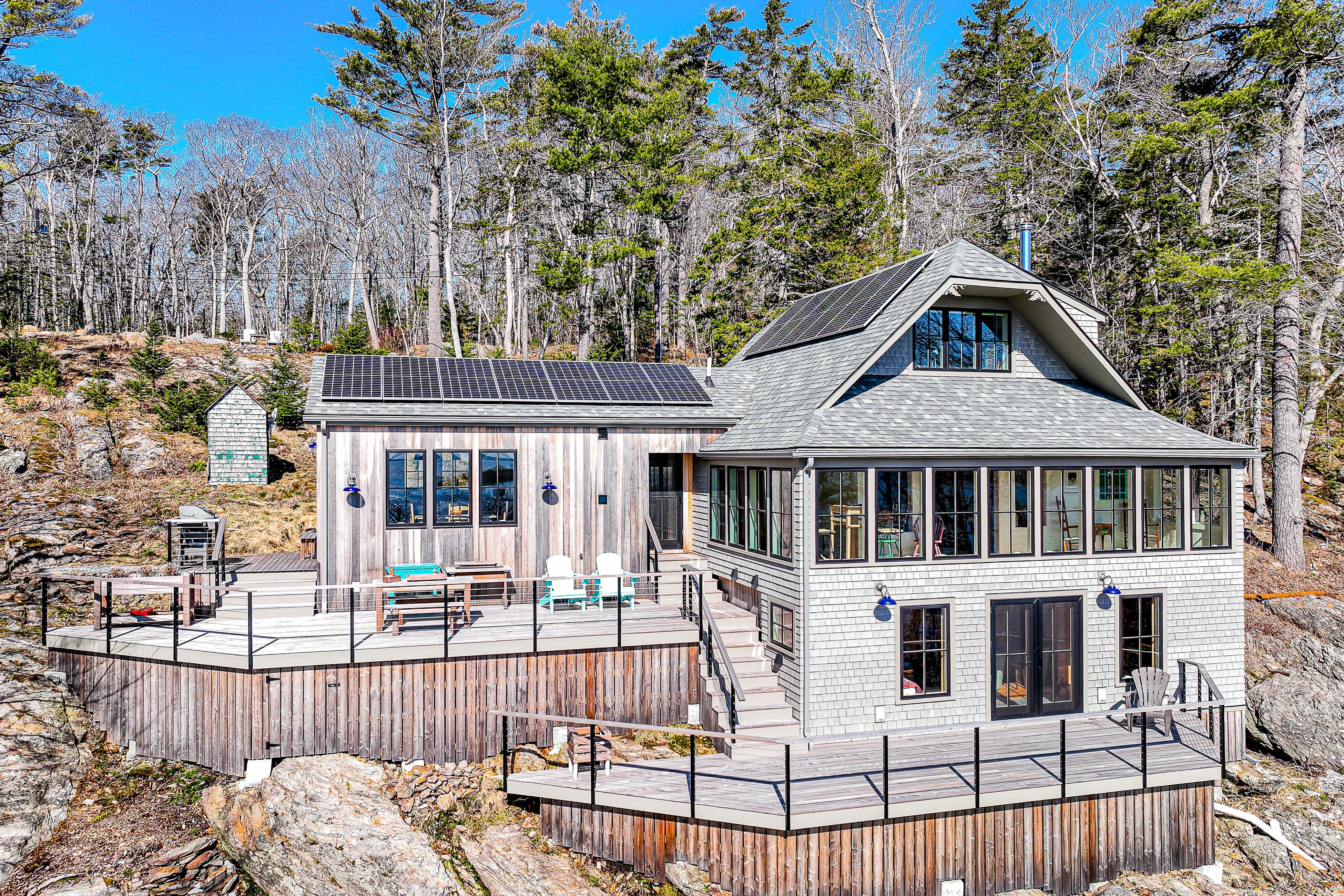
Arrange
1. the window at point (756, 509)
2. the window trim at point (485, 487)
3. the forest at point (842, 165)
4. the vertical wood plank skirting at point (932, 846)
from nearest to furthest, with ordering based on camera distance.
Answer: the vertical wood plank skirting at point (932, 846), the window at point (756, 509), the window trim at point (485, 487), the forest at point (842, 165)

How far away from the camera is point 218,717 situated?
975 centimetres

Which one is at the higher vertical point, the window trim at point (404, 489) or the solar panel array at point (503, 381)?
the solar panel array at point (503, 381)

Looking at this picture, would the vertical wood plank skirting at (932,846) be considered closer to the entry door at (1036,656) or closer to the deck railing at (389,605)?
the entry door at (1036,656)

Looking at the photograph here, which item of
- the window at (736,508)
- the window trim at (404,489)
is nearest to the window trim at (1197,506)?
the window at (736,508)

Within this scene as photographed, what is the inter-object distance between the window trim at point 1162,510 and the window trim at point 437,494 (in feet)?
35.3

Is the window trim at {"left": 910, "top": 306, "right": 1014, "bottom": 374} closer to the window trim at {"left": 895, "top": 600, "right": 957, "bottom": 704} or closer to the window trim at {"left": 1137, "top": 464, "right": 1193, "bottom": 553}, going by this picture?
the window trim at {"left": 1137, "top": 464, "right": 1193, "bottom": 553}

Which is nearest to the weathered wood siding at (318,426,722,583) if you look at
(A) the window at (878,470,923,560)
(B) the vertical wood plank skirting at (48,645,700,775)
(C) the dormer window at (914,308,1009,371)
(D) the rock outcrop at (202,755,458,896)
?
(B) the vertical wood plank skirting at (48,645,700,775)

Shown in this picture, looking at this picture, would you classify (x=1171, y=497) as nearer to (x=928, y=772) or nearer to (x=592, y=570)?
(x=928, y=772)

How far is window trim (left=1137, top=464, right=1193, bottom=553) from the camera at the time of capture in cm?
1112

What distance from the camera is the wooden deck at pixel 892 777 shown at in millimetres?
8250

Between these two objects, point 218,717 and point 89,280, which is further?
point 89,280

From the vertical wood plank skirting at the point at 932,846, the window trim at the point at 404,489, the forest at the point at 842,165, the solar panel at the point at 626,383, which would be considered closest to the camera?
the vertical wood plank skirting at the point at 932,846

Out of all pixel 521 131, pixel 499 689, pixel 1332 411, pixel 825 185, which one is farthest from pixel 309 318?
pixel 1332 411

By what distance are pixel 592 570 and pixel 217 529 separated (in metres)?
6.93
